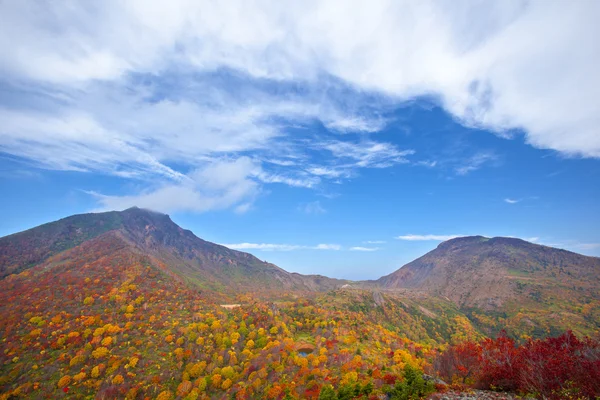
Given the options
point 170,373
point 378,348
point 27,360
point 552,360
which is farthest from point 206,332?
point 552,360

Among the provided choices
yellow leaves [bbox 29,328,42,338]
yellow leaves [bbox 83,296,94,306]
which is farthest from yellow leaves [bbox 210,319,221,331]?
yellow leaves [bbox 29,328,42,338]

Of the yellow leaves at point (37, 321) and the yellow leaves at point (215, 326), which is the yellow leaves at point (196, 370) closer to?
the yellow leaves at point (215, 326)

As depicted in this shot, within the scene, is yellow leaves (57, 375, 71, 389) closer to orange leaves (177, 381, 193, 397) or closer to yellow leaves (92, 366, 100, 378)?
yellow leaves (92, 366, 100, 378)

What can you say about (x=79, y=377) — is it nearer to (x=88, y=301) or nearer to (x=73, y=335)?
(x=73, y=335)

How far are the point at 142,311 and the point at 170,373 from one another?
5520 cm

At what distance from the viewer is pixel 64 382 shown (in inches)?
3324

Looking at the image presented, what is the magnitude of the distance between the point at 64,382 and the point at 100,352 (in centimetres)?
A: 1468

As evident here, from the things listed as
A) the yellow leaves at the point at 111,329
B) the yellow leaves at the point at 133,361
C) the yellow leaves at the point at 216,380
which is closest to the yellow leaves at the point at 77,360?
the yellow leaves at the point at 133,361

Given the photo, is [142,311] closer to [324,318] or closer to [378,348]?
[324,318]

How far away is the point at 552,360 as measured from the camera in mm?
30703

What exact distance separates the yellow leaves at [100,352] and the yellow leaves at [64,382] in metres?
11.3

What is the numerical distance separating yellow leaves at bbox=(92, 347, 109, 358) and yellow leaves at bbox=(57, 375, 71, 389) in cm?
1130

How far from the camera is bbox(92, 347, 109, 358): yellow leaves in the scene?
322ft

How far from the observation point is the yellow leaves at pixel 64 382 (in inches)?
3292
